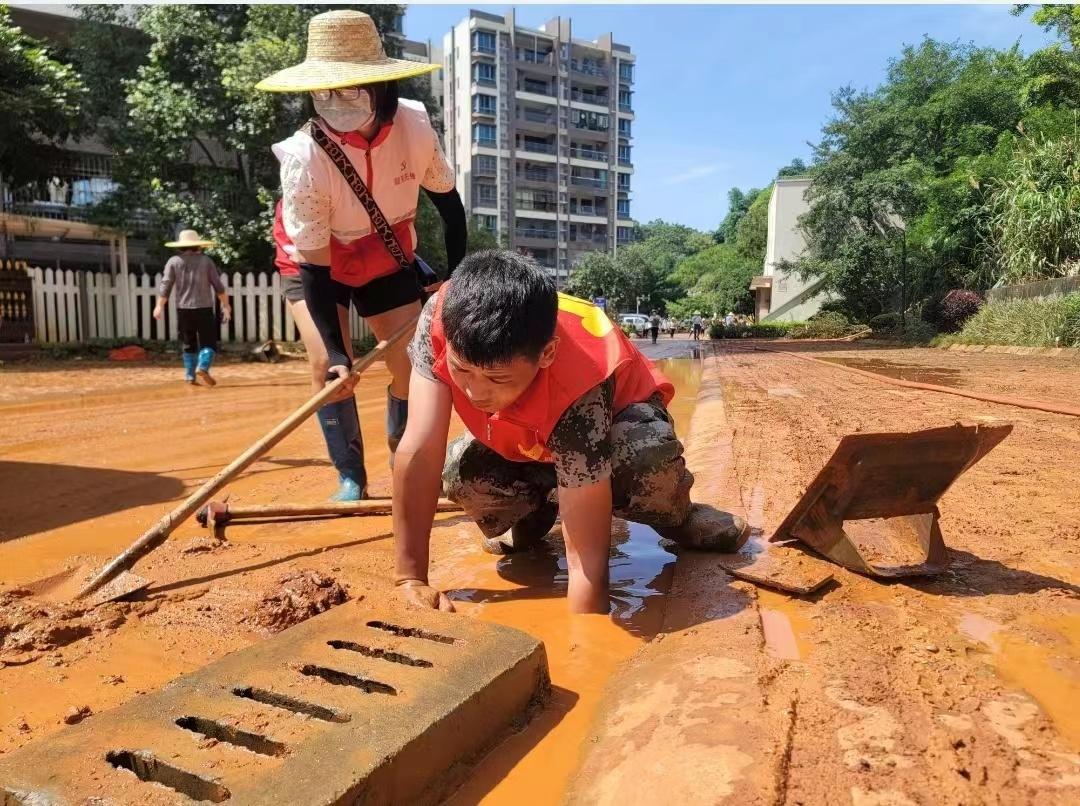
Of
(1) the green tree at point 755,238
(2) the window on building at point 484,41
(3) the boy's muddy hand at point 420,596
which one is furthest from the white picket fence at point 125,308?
(2) the window on building at point 484,41

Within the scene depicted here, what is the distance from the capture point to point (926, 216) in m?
22.2

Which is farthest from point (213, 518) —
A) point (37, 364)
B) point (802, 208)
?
point (802, 208)

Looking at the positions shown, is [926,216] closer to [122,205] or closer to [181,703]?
[122,205]

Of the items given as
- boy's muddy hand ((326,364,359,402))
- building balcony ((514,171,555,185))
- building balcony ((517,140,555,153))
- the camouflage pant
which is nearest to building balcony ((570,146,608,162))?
building balcony ((517,140,555,153))

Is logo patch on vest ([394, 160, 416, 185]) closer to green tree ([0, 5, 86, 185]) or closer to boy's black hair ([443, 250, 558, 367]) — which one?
boy's black hair ([443, 250, 558, 367])

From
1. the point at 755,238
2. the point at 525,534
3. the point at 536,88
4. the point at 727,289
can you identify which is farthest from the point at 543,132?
the point at 525,534

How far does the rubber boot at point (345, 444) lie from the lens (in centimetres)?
334

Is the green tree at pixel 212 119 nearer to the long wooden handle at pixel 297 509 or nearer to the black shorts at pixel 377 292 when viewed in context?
the black shorts at pixel 377 292

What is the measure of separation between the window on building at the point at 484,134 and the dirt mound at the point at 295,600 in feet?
180

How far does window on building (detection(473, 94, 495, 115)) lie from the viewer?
53722mm

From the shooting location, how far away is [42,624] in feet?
6.72

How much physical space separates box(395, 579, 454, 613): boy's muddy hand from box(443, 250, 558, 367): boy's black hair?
0.68m

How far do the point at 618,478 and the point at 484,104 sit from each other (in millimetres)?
56008

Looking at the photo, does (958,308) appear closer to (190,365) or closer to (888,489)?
(190,365)
